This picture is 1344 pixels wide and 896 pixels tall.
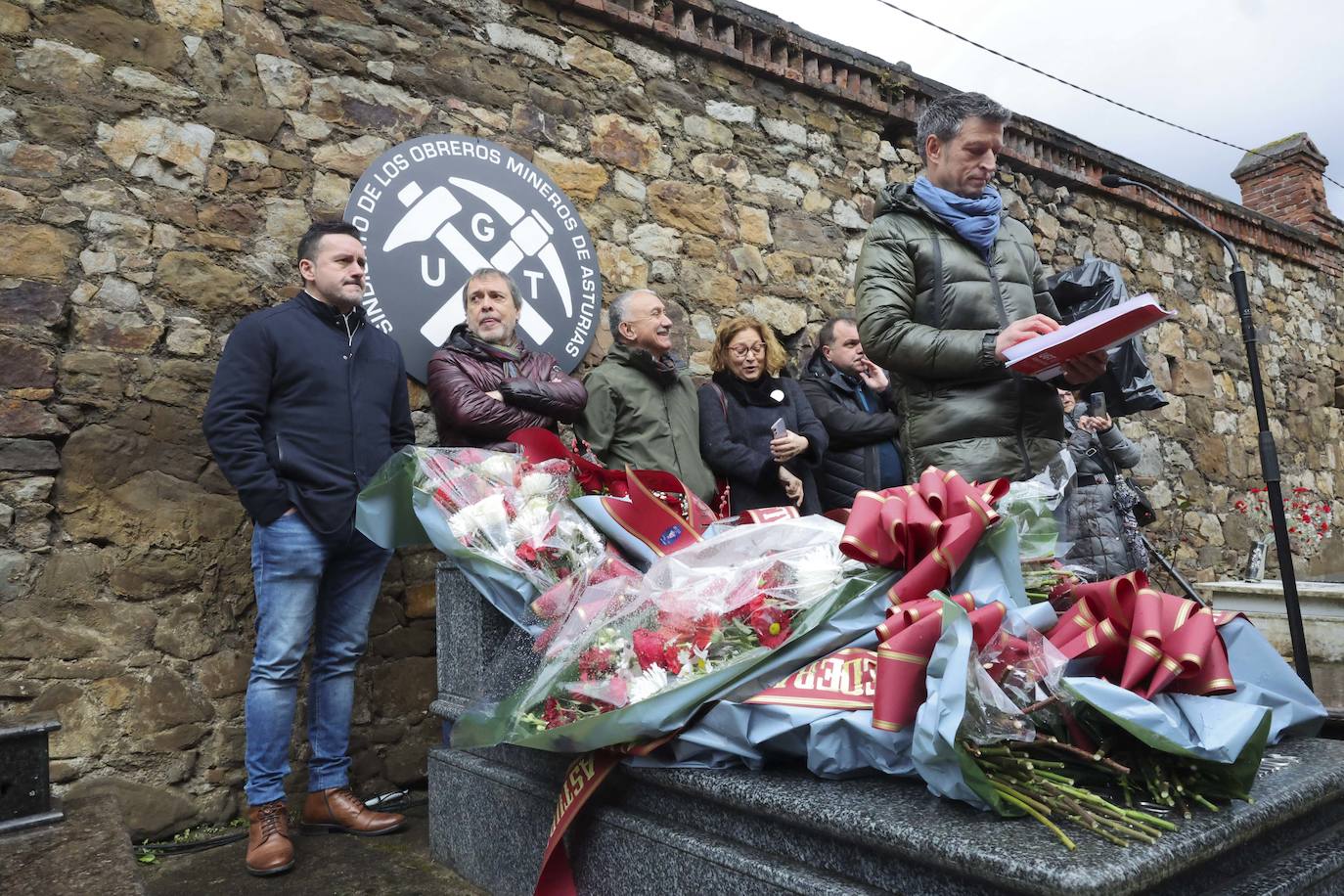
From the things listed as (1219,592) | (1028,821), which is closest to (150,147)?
(1028,821)

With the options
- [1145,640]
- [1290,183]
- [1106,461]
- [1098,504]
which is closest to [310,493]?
[1145,640]

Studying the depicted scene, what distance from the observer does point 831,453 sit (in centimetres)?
405

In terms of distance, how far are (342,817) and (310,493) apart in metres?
0.98

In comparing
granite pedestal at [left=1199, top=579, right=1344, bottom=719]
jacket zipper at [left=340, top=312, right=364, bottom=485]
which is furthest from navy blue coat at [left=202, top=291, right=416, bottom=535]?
granite pedestal at [left=1199, top=579, right=1344, bottom=719]

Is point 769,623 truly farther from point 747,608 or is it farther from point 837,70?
point 837,70

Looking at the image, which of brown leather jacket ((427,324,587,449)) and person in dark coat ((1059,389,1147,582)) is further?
person in dark coat ((1059,389,1147,582))

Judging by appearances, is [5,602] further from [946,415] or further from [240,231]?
[946,415]

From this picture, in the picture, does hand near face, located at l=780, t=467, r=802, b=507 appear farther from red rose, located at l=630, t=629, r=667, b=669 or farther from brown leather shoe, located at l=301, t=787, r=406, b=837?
red rose, located at l=630, t=629, r=667, b=669

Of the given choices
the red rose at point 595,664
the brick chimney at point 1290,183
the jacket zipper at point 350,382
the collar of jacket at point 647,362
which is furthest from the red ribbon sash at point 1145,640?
the brick chimney at point 1290,183

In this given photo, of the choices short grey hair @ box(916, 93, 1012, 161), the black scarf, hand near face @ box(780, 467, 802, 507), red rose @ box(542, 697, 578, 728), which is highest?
short grey hair @ box(916, 93, 1012, 161)

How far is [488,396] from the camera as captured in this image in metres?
3.24

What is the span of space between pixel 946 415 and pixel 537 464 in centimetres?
106

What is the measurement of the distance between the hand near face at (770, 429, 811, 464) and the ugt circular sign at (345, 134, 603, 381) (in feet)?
3.29

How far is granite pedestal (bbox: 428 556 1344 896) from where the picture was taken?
4.22 feet
